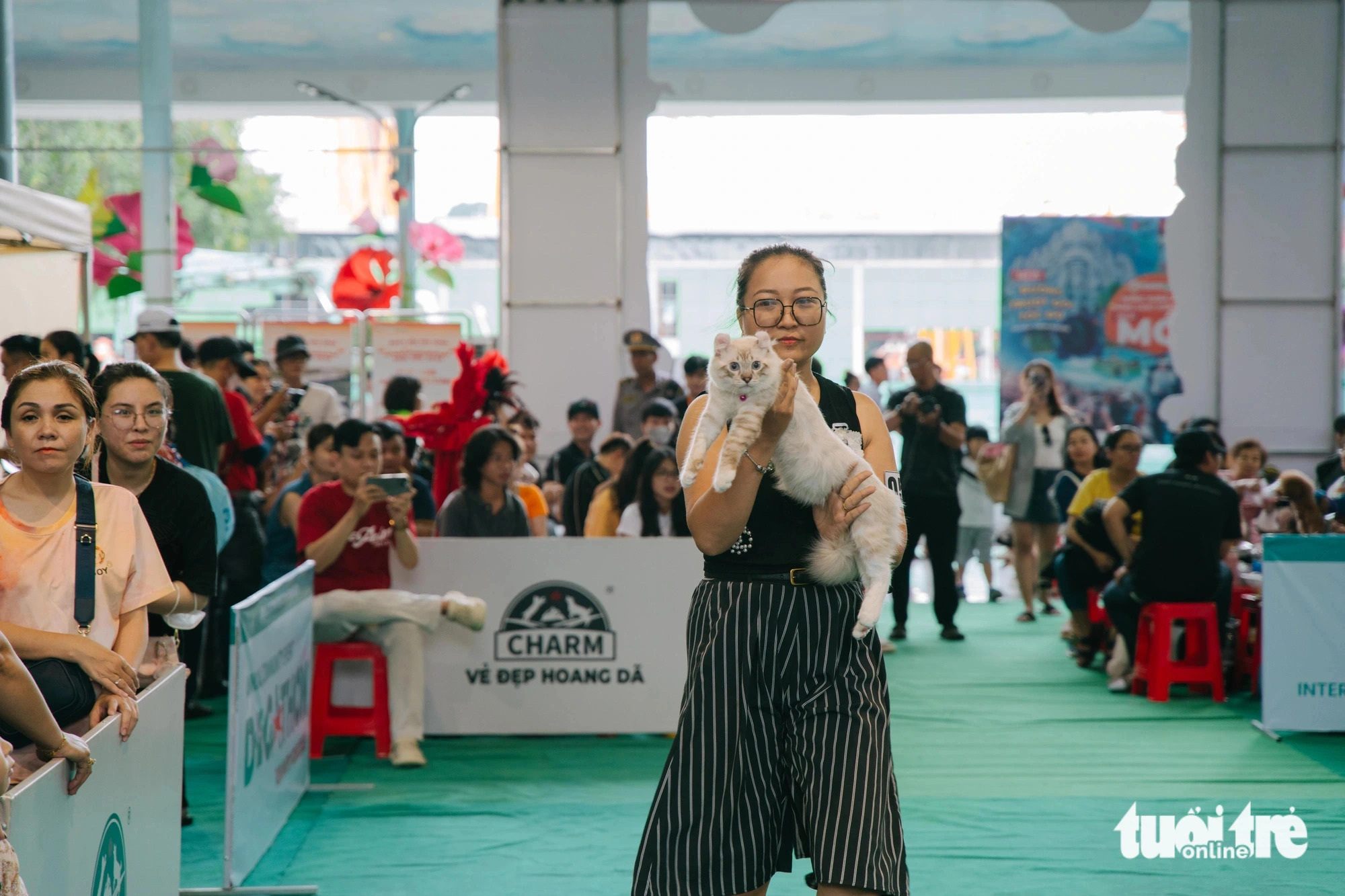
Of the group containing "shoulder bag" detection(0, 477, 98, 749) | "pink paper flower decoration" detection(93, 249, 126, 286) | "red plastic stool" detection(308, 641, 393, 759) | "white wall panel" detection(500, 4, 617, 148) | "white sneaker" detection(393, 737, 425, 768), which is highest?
"white wall panel" detection(500, 4, 617, 148)

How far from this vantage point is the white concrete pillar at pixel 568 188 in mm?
9688

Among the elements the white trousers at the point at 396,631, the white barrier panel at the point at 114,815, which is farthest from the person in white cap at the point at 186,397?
the white barrier panel at the point at 114,815

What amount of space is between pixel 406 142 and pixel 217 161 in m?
3.91

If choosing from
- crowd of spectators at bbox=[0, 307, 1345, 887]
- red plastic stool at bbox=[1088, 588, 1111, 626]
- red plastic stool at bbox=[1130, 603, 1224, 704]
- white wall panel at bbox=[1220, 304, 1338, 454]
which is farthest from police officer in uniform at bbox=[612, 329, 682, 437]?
white wall panel at bbox=[1220, 304, 1338, 454]

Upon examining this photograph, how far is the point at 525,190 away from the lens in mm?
9695

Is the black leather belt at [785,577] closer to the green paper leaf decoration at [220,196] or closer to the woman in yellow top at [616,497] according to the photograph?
the woman in yellow top at [616,497]

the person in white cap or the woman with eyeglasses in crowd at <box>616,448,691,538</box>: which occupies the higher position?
the person in white cap

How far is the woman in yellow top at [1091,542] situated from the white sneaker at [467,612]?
11.0 ft

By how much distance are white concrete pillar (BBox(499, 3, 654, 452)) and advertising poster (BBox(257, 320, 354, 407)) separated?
54.9 inches

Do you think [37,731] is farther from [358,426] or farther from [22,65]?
[22,65]

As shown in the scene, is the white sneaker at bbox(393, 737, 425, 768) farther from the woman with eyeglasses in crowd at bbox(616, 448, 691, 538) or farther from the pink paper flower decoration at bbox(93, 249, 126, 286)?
the pink paper flower decoration at bbox(93, 249, 126, 286)

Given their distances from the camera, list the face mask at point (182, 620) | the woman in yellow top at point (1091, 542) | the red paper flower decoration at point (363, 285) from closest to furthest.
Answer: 1. the face mask at point (182, 620)
2. the woman in yellow top at point (1091, 542)
3. the red paper flower decoration at point (363, 285)

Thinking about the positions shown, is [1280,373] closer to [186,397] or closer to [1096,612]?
[1096,612]

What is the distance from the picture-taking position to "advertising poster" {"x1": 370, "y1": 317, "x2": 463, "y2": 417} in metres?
9.88
